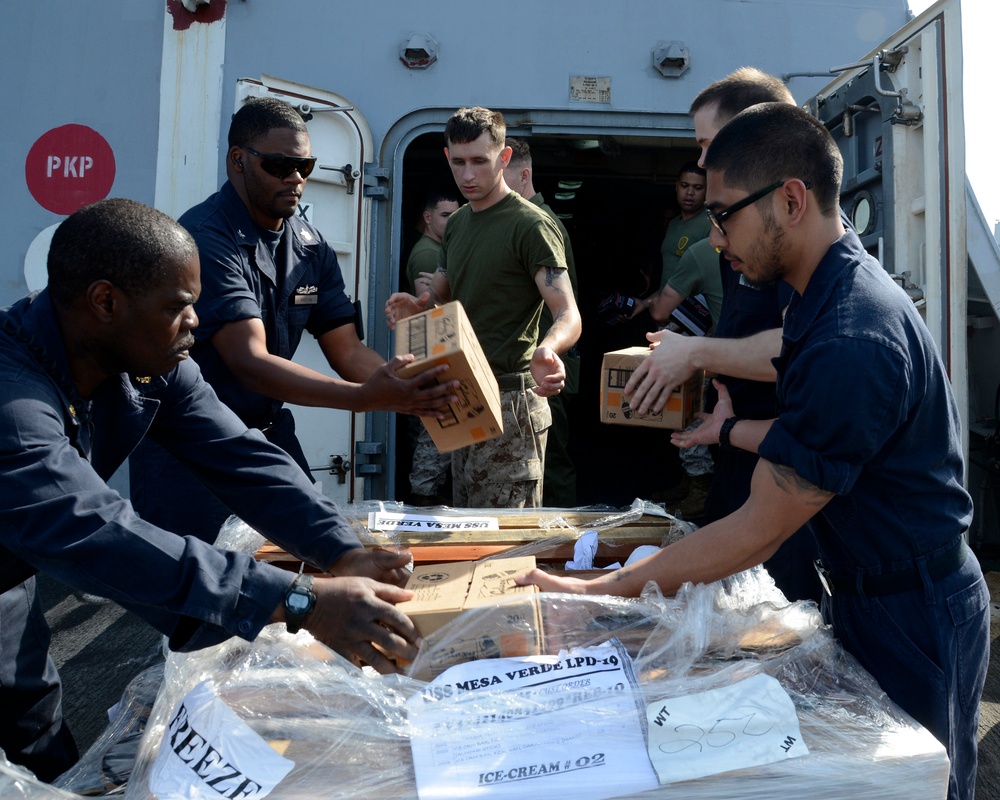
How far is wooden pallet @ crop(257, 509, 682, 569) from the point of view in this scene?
2209 mm

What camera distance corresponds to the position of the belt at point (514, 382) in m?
3.55

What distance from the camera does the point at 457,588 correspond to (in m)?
1.78

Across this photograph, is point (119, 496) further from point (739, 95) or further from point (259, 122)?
point (739, 95)

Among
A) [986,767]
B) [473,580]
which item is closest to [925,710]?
[473,580]

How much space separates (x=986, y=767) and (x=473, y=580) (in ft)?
6.36

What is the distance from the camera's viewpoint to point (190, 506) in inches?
105

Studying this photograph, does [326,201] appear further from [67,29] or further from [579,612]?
[579,612]

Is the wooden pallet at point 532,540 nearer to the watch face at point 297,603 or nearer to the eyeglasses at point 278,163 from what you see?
the watch face at point 297,603

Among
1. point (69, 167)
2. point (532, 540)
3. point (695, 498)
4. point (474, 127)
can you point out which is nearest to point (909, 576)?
point (532, 540)

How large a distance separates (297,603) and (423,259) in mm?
3788

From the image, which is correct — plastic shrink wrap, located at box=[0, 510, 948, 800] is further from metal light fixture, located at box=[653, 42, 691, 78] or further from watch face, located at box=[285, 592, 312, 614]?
metal light fixture, located at box=[653, 42, 691, 78]

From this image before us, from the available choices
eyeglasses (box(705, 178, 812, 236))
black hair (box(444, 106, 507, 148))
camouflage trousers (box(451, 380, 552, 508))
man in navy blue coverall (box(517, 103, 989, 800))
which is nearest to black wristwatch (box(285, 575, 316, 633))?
man in navy blue coverall (box(517, 103, 989, 800))

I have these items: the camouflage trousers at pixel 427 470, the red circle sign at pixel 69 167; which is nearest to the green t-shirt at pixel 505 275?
the camouflage trousers at pixel 427 470

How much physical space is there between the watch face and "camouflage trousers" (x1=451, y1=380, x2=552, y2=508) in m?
1.99
